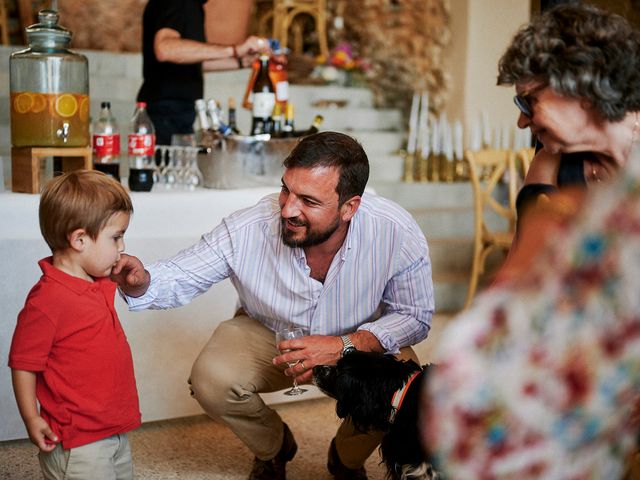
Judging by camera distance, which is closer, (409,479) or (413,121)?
(409,479)

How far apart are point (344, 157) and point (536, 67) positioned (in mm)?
694

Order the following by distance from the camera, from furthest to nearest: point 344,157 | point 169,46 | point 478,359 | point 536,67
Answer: point 169,46 < point 344,157 < point 536,67 < point 478,359

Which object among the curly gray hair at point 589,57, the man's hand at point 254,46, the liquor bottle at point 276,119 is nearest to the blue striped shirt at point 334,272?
the curly gray hair at point 589,57

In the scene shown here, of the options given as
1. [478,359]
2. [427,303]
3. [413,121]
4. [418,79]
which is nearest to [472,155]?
[413,121]

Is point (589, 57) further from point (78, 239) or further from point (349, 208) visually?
A: point (78, 239)

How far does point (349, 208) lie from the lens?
7.92 feet

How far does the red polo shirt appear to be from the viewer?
6.27 feet

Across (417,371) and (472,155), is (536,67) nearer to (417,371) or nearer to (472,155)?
(417,371)

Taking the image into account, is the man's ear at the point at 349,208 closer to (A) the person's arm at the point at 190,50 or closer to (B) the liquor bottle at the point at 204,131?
(B) the liquor bottle at the point at 204,131

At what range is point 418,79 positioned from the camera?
712cm

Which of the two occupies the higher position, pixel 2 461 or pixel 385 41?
pixel 385 41

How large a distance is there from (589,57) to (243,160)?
1709 millimetres

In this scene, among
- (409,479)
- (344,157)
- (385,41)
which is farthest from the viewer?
(385,41)

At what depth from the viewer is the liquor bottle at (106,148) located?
2.98m
